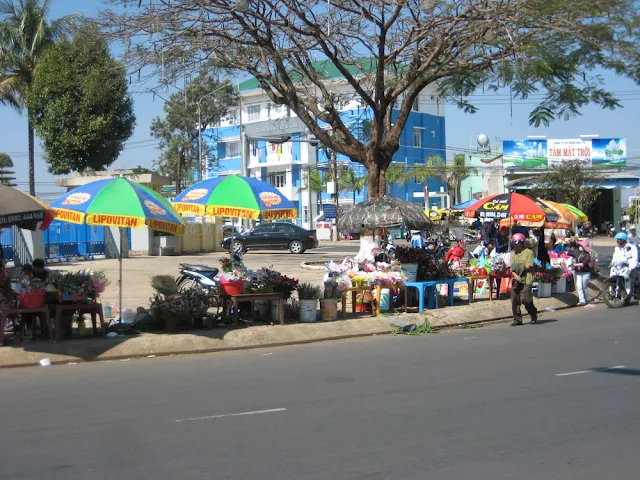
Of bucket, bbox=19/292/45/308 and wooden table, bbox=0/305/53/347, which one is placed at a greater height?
bucket, bbox=19/292/45/308

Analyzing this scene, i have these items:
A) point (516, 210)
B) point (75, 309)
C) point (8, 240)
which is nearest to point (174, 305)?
point (75, 309)

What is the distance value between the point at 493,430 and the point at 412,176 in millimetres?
54005

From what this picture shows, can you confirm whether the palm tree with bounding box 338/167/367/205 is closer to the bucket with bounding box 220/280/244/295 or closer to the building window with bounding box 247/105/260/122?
the building window with bounding box 247/105/260/122

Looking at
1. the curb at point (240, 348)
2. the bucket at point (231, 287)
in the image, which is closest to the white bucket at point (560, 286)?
the curb at point (240, 348)

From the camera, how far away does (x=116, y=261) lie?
28.5m

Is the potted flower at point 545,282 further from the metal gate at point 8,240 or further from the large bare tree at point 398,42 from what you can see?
the metal gate at point 8,240

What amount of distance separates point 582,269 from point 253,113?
4880 centimetres

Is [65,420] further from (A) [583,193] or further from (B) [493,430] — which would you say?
(A) [583,193]

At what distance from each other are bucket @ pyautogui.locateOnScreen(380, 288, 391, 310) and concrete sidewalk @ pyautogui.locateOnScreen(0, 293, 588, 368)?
82 cm

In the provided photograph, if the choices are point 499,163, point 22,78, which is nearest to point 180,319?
point 22,78

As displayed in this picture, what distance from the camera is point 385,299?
15.4m

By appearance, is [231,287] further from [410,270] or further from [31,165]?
[31,165]

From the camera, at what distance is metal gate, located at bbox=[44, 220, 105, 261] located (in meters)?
29.0

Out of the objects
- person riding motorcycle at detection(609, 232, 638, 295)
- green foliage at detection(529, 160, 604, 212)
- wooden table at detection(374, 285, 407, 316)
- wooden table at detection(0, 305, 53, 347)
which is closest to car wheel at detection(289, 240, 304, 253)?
green foliage at detection(529, 160, 604, 212)
